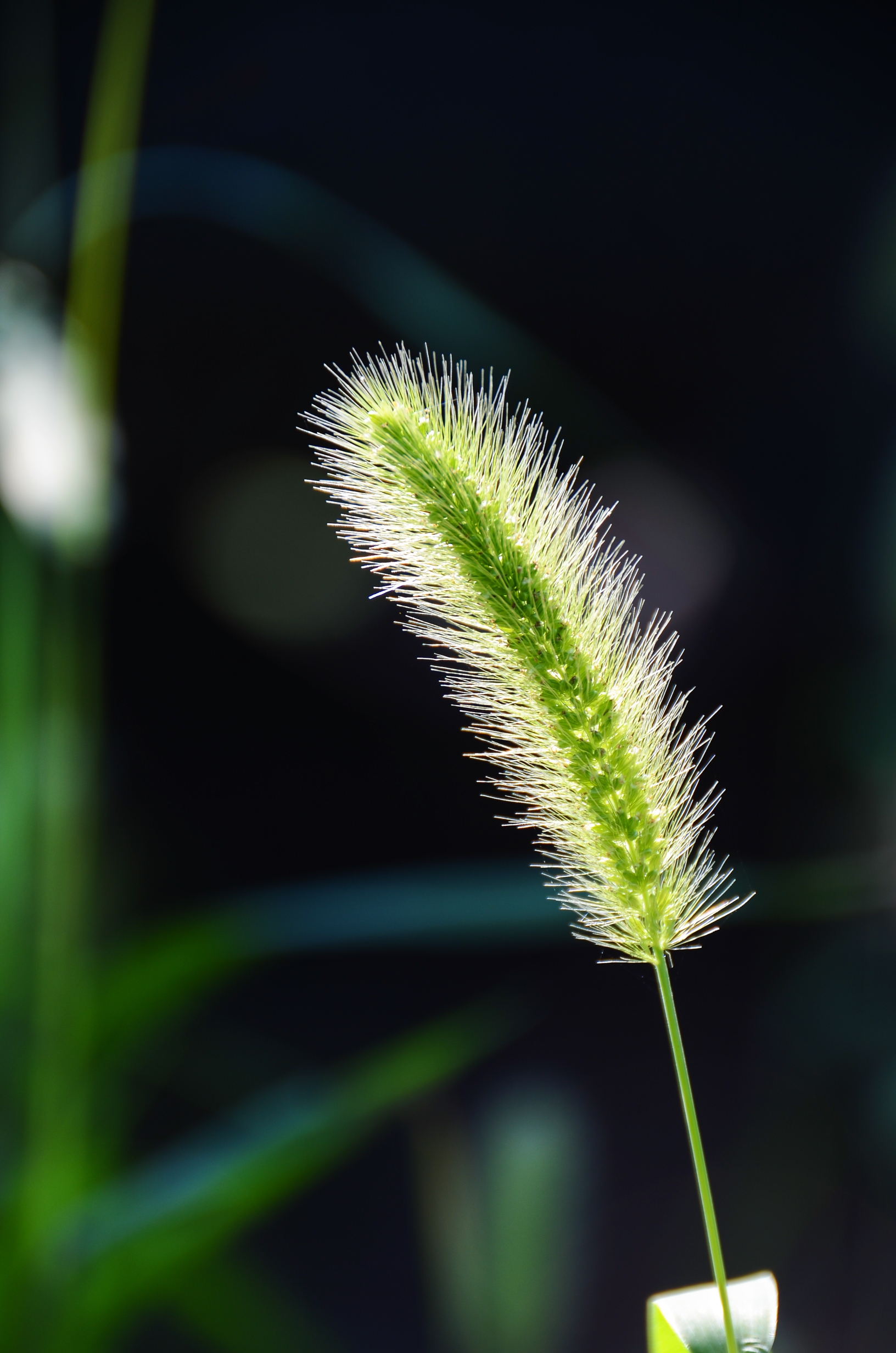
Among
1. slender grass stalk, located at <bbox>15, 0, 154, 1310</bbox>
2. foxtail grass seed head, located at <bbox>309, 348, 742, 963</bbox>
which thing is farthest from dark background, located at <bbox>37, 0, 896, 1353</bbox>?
foxtail grass seed head, located at <bbox>309, 348, 742, 963</bbox>

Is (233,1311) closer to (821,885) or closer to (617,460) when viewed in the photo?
(821,885)

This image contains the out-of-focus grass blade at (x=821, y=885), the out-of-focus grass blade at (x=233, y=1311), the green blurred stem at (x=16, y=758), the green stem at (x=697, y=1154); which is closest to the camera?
the green stem at (x=697, y=1154)

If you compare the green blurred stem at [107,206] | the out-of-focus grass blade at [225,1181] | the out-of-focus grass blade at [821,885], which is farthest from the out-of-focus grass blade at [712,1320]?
→ the green blurred stem at [107,206]

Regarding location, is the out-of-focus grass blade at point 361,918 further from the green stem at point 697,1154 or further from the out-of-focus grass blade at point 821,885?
the green stem at point 697,1154

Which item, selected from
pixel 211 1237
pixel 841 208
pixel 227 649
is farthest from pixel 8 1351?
pixel 841 208

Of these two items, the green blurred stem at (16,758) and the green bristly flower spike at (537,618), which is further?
the green blurred stem at (16,758)

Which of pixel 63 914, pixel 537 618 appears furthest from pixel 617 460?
pixel 537 618

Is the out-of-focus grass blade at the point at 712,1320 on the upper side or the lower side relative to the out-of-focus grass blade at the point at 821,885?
lower
